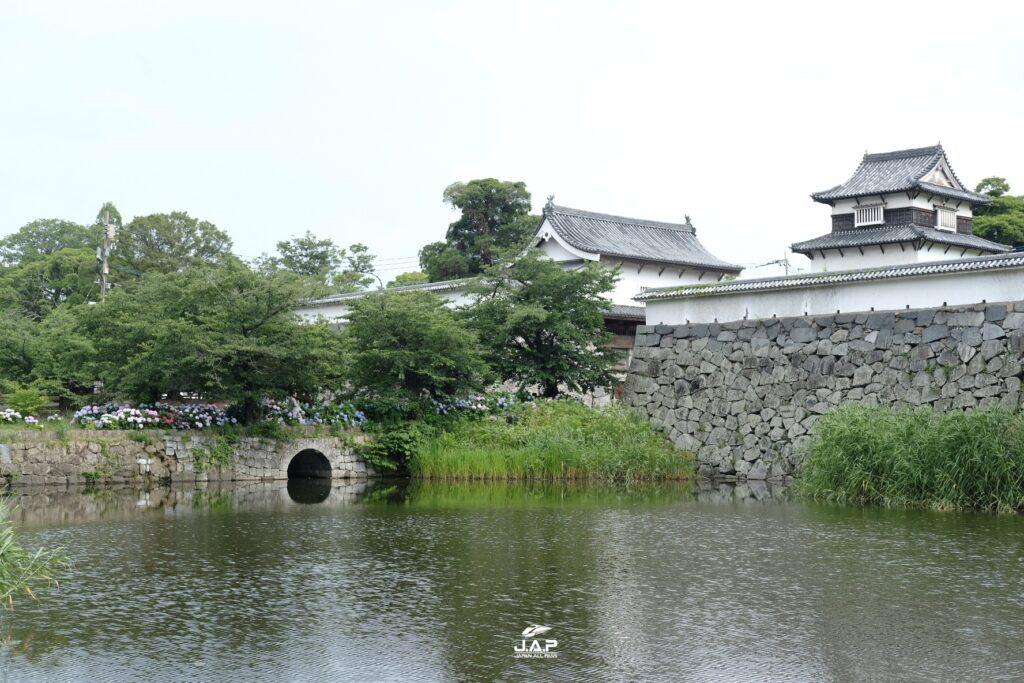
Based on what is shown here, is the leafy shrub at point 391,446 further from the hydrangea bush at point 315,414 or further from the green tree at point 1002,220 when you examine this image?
the green tree at point 1002,220

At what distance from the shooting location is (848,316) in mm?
19469

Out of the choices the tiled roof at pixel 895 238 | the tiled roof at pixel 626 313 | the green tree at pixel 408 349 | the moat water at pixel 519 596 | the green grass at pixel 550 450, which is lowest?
the moat water at pixel 519 596

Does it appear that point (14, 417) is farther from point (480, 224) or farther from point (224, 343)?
point (480, 224)

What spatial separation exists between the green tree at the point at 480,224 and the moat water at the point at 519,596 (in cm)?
2306

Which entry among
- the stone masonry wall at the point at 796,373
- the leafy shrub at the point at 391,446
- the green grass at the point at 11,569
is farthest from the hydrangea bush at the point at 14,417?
the stone masonry wall at the point at 796,373

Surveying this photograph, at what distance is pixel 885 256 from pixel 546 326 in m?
13.9

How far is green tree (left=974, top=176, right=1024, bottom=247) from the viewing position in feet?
119

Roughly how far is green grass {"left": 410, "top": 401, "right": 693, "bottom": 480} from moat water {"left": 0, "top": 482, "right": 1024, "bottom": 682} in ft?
16.2

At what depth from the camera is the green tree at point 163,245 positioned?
39.7 metres

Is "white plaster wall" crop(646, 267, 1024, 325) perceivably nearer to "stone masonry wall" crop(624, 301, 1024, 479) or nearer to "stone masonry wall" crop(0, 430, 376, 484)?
"stone masonry wall" crop(624, 301, 1024, 479)

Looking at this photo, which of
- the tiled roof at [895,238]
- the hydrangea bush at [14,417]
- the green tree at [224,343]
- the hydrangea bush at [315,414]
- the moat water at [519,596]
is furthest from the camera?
the tiled roof at [895,238]

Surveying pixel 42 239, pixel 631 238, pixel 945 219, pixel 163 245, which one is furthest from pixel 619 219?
pixel 42 239

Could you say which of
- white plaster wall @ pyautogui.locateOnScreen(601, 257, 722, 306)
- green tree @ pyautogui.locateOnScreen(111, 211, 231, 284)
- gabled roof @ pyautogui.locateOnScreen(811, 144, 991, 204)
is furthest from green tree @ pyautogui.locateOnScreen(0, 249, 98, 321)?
gabled roof @ pyautogui.locateOnScreen(811, 144, 991, 204)

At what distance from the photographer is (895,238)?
31.0 meters
